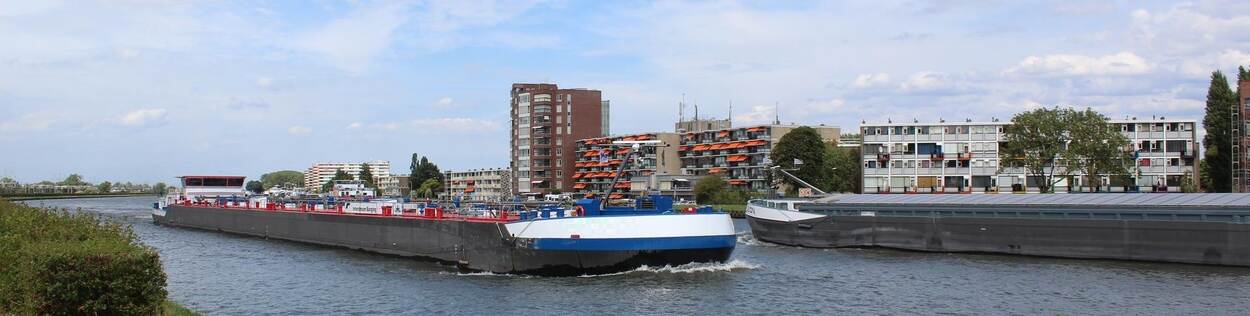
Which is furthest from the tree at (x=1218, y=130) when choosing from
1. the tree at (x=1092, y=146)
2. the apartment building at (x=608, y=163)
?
the apartment building at (x=608, y=163)

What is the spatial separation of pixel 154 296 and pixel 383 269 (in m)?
25.3

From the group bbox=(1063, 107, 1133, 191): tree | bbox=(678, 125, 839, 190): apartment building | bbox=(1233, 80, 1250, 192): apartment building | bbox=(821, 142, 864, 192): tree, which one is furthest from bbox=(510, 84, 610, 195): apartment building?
bbox=(1233, 80, 1250, 192): apartment building

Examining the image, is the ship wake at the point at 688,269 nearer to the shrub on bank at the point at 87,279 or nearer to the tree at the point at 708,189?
the shrub on bank at the point at 87,279

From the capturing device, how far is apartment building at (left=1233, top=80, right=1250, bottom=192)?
199 feet

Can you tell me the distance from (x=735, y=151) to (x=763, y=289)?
8493 centimetres

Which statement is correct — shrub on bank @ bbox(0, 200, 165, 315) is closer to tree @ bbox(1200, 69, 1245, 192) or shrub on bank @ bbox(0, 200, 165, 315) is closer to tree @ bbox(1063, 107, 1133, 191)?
tree @ bbox(1063, 107, 1133, 191)

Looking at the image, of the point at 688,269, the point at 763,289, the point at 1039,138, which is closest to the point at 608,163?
the point at 1039,138

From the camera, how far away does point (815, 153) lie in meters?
98.7

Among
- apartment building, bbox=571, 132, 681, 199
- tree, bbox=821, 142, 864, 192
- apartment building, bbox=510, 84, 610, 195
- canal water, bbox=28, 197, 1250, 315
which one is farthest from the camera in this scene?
apartment building, bbox=510, 84, 610, 195

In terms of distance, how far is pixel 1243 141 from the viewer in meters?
61.4

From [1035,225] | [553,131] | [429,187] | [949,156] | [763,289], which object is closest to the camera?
[763,289]

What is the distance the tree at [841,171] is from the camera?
10394 cm

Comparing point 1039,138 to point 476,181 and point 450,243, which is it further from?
point 476,181

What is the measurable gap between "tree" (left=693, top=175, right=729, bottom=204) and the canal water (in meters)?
59.9
